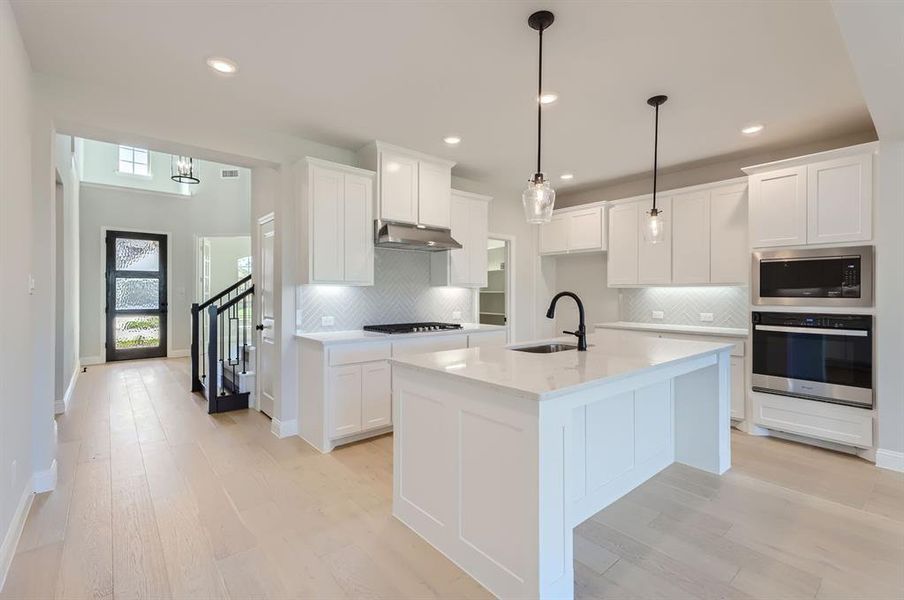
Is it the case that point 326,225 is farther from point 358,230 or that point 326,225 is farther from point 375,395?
point 375,395

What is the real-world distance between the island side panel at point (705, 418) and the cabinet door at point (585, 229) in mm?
2484

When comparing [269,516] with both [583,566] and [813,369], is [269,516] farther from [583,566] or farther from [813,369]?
[813,369]

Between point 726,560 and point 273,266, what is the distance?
397cm

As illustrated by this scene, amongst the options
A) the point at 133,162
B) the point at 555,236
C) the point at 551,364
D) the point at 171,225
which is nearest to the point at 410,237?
the point at 551,364

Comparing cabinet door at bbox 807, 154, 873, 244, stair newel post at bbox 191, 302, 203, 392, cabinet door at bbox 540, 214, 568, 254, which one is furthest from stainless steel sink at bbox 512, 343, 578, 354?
stair newel post at bbox 191, 302, 203, 392

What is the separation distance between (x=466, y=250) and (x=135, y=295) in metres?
6.82

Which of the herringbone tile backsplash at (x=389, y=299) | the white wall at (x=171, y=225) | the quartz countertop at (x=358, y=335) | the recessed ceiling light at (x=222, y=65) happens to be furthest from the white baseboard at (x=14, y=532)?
the white wall at (x=171, y=225)

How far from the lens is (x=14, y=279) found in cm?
217

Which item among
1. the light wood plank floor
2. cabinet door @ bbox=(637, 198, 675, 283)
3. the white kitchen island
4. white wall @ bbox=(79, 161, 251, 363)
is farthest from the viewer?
white wall @ bbox=(79, 161, 251, 363)

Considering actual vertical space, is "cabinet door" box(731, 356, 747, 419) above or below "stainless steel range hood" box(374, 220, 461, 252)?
below

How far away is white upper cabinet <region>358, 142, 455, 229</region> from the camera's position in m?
3.95

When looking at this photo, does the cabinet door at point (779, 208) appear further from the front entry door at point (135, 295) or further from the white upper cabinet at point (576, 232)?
the front entry door at point (135, 295)

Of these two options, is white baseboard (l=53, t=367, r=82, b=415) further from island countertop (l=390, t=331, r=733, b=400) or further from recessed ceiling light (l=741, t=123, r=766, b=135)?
recessed ceiling light (l=741, t=123, r=766, b=135)

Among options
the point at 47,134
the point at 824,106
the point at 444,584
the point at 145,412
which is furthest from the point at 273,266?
the point at 824,106
